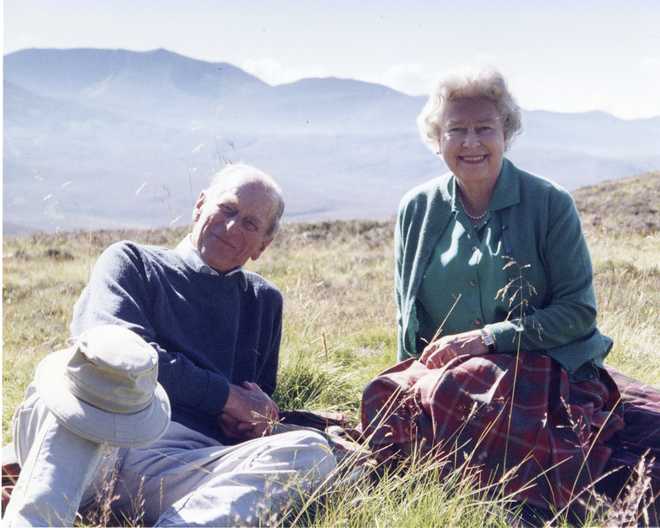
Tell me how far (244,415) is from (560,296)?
55.6 inches

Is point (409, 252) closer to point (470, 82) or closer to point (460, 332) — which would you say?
point (460, 332)

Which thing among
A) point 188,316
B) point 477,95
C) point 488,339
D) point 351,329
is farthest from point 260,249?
point 351,329

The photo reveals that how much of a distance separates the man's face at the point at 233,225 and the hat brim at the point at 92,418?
95cm

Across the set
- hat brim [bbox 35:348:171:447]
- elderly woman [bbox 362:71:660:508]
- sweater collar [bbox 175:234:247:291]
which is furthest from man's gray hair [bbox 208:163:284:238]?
hat brim [bbox 35:348:171:447]

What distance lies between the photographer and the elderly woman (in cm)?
321

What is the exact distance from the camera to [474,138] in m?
3.56

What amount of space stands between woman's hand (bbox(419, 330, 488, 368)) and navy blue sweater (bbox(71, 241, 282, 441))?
751 millimetres

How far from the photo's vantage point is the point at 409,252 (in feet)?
12.7

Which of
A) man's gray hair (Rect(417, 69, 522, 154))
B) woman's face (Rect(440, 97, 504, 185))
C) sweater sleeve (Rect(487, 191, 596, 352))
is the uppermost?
man's gray hair (Rect(417, 69, 522, 154))

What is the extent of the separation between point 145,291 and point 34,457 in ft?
3.25

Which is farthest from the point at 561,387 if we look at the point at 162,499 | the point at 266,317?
the point at 162,499

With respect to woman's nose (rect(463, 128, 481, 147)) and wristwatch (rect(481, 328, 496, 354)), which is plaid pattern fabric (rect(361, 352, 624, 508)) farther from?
woman's nose (rect(463, 128, 481, 147))

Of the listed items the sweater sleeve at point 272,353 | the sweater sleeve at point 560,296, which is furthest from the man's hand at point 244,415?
the sweater sleeve at point 560,296

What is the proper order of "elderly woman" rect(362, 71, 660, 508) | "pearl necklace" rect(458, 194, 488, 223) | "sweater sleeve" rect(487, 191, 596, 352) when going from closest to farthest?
"elderly woman" rect(362, 71, 660, 508)
"sweater sleeve" rect(487, 191, 596, 352)
"pearl necklace" rect(458, 194, 488, 223)
